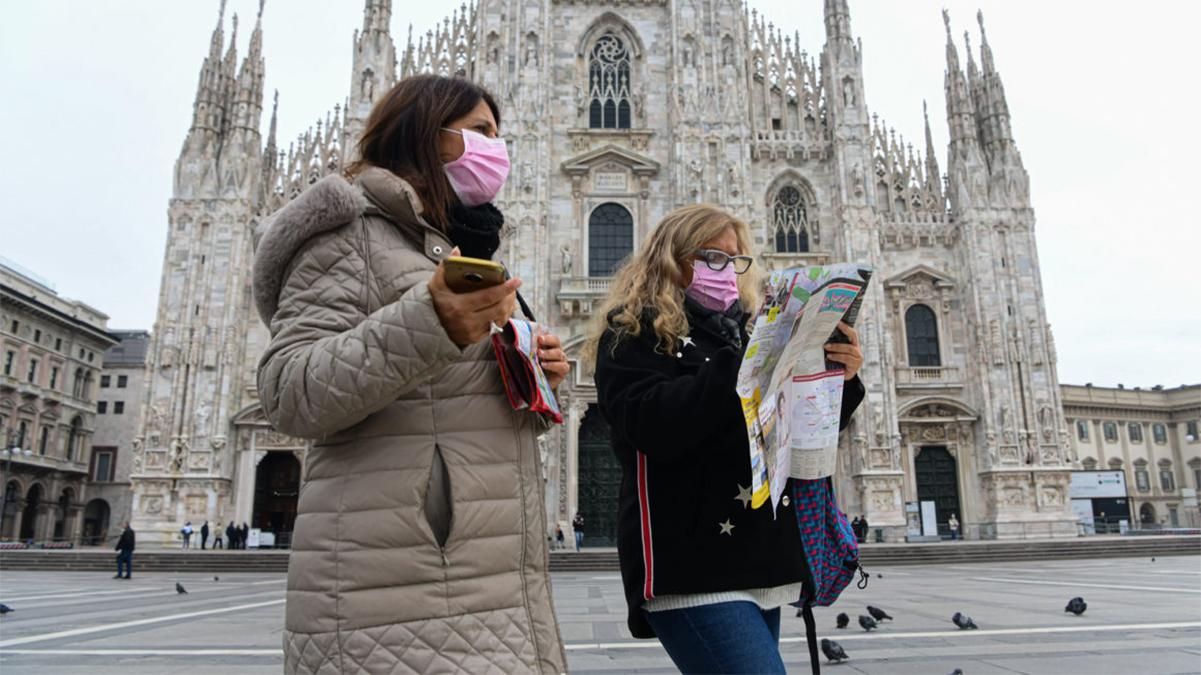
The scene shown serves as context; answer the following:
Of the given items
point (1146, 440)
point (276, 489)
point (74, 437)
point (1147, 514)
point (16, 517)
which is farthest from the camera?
point (1146, 440)

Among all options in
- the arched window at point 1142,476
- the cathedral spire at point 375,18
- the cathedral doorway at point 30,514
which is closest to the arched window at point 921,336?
the cathedral spire at point 375,18

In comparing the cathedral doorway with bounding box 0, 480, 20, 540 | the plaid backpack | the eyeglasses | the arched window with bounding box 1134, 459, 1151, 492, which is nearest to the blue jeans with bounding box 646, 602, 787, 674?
the plaid backpack

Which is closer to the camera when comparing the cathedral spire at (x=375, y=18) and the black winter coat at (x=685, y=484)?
the black winter coat at (x=685, y=484)

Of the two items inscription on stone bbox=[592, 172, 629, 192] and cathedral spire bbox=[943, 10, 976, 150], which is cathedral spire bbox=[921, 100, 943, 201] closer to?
cathedral spire bbox=[943, 10, 976, 150]

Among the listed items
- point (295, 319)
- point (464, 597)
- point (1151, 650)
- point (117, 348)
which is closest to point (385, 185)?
point (295, 319)

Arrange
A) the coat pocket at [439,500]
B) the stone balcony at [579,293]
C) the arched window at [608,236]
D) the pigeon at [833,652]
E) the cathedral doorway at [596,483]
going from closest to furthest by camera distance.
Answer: the coat pocket at [439,500] → the pigeon at [833,652] → the cathedral doorway at [596,483] → the stone balcony at [579,293] → the arched window at [608,236]

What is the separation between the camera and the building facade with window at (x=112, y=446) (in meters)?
43.7

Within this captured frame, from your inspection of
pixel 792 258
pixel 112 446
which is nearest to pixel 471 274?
pixel 792 258

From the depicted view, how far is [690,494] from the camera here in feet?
7.72

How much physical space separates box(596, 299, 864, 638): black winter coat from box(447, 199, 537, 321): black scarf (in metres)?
0.45

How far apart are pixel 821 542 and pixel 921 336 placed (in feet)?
84.5

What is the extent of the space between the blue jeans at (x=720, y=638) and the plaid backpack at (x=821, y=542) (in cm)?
32

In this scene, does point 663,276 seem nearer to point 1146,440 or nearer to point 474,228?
point 474,228

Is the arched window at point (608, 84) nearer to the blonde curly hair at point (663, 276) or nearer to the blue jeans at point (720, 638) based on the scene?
the blonde curly hair at point (663, 276)
